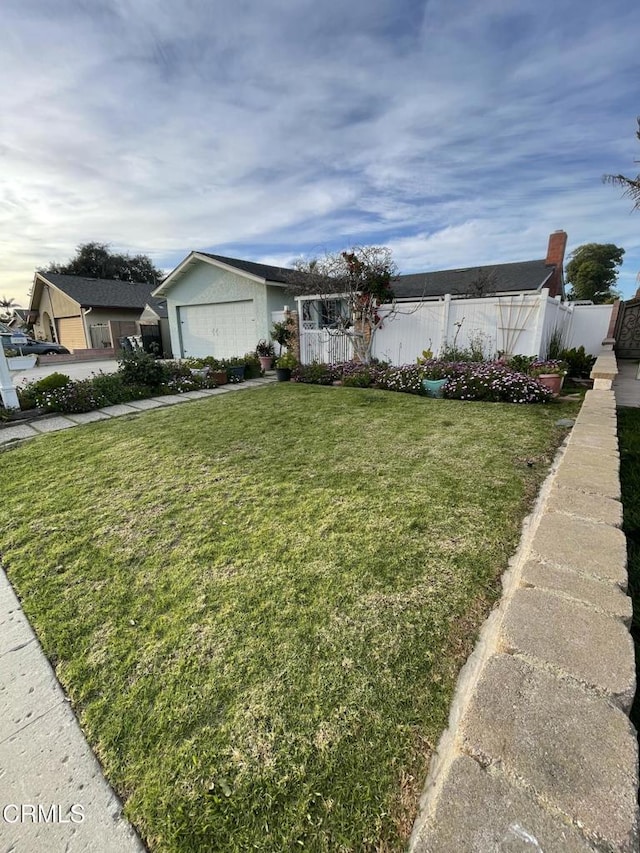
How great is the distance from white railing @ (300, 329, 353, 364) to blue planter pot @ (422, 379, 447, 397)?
330cm

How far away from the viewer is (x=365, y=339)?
30.7 feet

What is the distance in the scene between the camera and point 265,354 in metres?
11.5

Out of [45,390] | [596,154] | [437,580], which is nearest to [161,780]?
[437,580]

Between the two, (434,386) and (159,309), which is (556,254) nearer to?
(434,386)

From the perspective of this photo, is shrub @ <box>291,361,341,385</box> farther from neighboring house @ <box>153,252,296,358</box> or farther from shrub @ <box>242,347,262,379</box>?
neighboring house @ <box>153,252,296,358</box>

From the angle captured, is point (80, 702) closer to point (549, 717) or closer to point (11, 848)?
point (11, 848)

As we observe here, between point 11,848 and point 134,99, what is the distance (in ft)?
25.1

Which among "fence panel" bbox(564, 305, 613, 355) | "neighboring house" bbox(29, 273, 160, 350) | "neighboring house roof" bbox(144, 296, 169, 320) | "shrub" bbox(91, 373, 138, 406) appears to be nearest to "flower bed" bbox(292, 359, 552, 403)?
"shrub" bbox(91, 373, 138, 406)

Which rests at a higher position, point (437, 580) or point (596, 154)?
point (596, 154)

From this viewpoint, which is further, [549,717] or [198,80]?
[198,80]

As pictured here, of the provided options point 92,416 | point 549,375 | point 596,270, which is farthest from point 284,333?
point 596,270

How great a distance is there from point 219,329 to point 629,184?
40.6ft

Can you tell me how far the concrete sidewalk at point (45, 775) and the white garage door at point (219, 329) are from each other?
11.9 meters

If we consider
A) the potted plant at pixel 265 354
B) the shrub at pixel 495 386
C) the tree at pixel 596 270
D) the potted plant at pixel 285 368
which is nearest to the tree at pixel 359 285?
the potted plant at pixel 285 368
